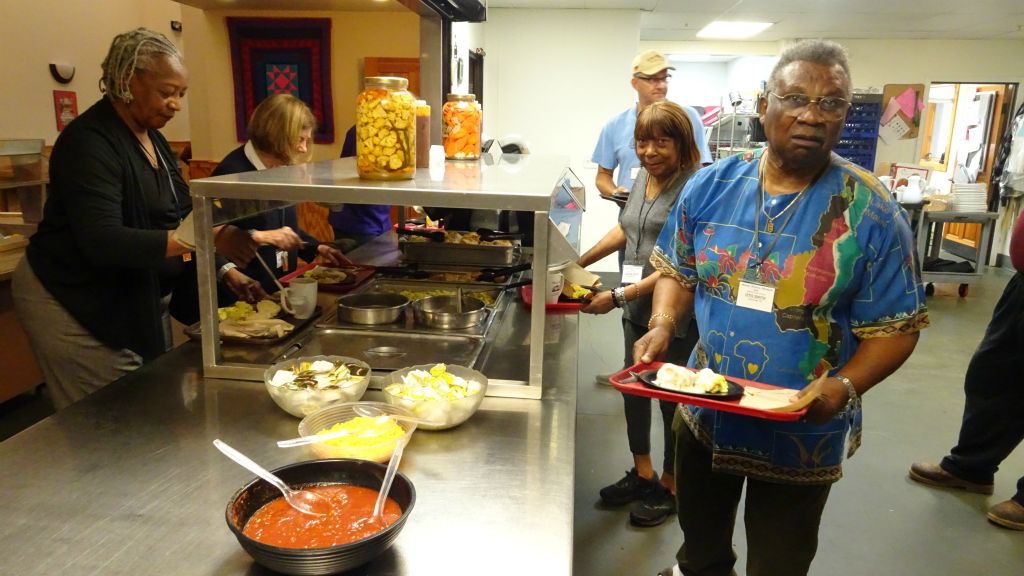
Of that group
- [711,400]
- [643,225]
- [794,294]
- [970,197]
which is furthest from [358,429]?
[970,197]

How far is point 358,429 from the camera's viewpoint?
3.91 feet

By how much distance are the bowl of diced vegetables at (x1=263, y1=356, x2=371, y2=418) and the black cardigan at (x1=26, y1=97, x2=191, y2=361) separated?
1.60 feet

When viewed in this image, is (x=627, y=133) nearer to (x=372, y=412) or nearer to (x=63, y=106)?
(x=372, y=412)

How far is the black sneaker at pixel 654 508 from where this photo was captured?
2484 millimetres

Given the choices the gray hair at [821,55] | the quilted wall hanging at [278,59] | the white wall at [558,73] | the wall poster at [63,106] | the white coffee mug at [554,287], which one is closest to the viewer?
the gray hair at [821,55]

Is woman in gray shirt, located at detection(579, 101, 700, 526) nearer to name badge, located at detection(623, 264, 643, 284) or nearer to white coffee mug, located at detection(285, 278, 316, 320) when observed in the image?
name badge, located at detection(623, 264, 643, 284)

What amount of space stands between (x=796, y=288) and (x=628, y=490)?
5.01 ft

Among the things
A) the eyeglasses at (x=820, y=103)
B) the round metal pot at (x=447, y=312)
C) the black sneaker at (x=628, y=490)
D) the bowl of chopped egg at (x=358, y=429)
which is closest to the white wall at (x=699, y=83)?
the black sneaker at (x=628, y=490)

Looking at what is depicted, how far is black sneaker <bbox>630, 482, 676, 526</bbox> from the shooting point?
248cm

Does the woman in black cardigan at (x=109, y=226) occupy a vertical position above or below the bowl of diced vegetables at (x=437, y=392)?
above

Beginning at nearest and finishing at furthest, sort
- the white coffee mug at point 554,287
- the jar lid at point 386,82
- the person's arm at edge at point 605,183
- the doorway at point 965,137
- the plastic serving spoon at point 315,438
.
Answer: the plastic serving spoon at point 315,438 < the jar lid at point 386,82 < the white coffee mug at point 554,287 < the person's arm at edge at point 605,183 < the doorway at point 965,137

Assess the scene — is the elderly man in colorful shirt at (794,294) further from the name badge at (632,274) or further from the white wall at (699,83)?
the white wall at (699,83)

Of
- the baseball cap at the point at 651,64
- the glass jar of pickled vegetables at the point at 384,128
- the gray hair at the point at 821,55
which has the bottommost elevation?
the glass jar of pickled vegetables at the point at 384,128

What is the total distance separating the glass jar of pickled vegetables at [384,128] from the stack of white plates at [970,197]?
6.29 metres
